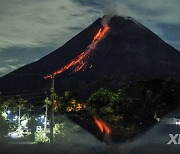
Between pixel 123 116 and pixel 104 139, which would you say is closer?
pixel 104 139

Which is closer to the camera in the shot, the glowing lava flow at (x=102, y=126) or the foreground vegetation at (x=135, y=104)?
the glowing lava flow at (x=102, y=126)

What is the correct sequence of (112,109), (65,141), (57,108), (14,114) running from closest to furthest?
(65,141) < (112,109) < (57,108) < (14,114)

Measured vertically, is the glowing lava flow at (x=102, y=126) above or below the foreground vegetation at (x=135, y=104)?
Answer: below

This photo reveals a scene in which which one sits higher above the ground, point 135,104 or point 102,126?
point 135,104

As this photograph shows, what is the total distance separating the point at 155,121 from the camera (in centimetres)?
9631

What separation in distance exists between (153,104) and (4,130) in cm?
3287

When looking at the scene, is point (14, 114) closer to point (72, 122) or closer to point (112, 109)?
point (112, 109)

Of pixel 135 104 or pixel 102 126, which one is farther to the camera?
pixel 135 104

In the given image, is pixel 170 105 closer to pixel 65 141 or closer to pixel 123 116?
pixel 123 116

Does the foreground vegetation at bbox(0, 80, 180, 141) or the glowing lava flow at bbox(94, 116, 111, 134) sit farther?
the foreground vegetation at bbox(0, 80, 180, 141)

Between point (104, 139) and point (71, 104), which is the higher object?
point (71, 104)

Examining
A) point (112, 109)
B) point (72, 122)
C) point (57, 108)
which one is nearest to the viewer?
point (72, 122)

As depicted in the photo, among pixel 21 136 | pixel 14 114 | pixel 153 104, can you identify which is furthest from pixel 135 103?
pixel 14 114

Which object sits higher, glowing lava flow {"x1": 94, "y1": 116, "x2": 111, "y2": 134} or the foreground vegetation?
the foreground vegetation
